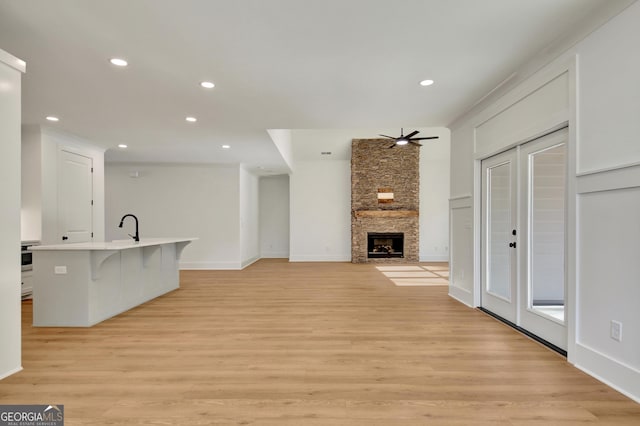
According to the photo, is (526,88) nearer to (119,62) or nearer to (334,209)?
(119,62)

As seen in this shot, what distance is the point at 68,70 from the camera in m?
2.99

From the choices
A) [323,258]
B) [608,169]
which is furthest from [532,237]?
[323,258]

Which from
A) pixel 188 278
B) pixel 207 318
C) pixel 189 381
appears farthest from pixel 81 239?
pixel 189 381

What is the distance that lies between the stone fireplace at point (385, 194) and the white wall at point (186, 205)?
336 cm

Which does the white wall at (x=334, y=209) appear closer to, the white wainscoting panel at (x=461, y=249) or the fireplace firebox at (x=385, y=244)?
the fireplace firebox at (x=385, y=244)

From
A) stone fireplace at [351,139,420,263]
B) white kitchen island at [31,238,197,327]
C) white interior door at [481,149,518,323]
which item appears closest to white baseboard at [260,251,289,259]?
stone fireplace at [351,139,420,263]

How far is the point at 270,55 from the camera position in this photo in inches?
108

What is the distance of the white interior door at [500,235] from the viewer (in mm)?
3389

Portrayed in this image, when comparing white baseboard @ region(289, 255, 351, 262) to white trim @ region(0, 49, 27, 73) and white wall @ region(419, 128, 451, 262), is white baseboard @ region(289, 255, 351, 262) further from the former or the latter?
white trim @ region(0, 49, 27, 73)

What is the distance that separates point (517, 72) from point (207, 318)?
4264 mm

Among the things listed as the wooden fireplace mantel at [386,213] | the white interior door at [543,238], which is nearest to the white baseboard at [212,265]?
the wooden fireplace mantel at [386,213]

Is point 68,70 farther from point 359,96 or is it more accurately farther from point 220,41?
point 359,96

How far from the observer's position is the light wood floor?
6.09 ft

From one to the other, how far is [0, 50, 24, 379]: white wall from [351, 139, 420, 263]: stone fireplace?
729 centimetres
